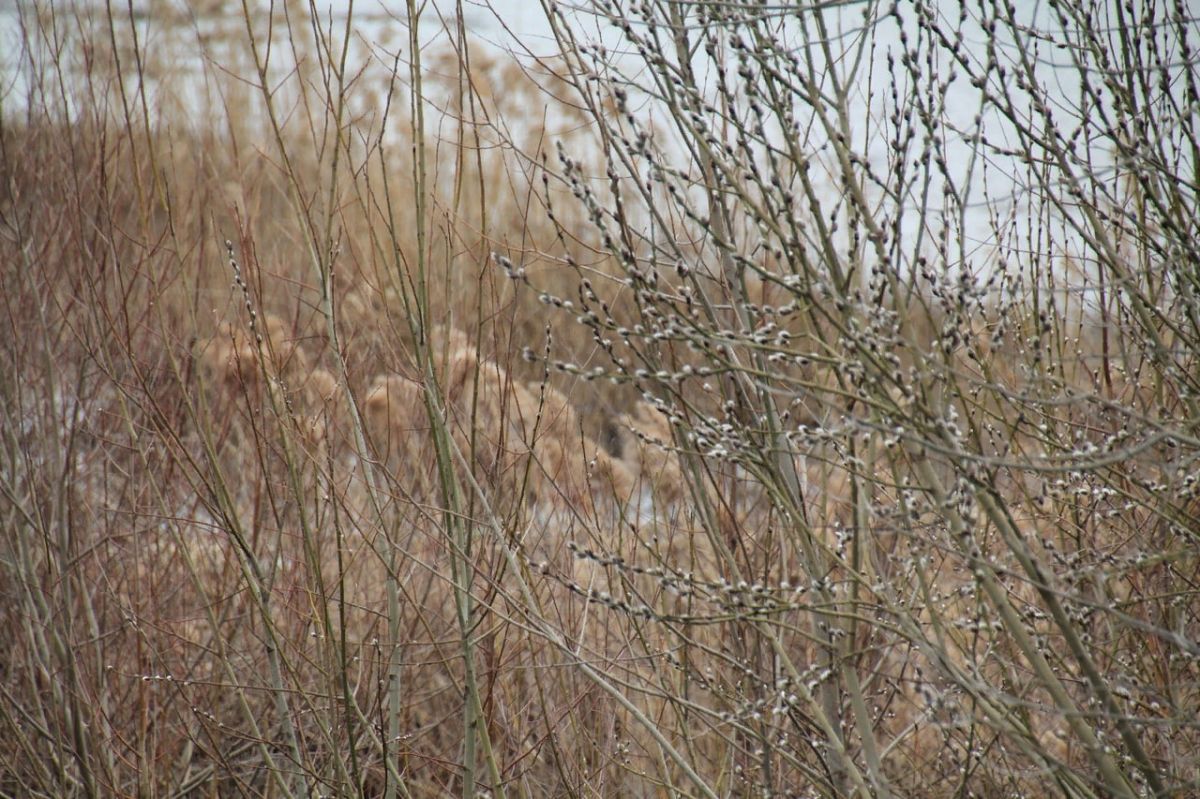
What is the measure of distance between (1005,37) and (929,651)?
370 cm

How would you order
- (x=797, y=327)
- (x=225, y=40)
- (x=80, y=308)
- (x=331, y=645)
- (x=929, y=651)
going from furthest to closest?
(x=225, y=40) < (x=797, y=327) < (x=80, y=308) < (x=331, y=645) < (x=929, y=651)

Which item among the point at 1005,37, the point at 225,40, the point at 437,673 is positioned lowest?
the point at 437,673

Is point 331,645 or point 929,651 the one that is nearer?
point 929,651

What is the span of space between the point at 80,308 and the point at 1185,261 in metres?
3.52

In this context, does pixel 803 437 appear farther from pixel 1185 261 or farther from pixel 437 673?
pixel 437 673

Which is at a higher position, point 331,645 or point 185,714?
point 331,645

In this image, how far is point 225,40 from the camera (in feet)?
29.8

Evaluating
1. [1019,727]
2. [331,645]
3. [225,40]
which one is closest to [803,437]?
[1019,727]

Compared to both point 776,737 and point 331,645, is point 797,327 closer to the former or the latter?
point 776,737

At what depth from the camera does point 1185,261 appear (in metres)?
2.27

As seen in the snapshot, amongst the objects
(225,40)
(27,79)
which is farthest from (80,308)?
(225,40)

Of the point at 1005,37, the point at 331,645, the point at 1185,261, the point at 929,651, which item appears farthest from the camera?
the point at 1005,37

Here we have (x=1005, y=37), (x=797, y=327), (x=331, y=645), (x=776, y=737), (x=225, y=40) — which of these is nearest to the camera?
(x=331, y=645)

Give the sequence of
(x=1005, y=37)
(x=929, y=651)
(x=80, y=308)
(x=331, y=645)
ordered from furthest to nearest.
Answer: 1. (x=1005, y=37)
2. (x=80, y=308)
3. (x=331, y=645)
4. (x=929, y=651)
